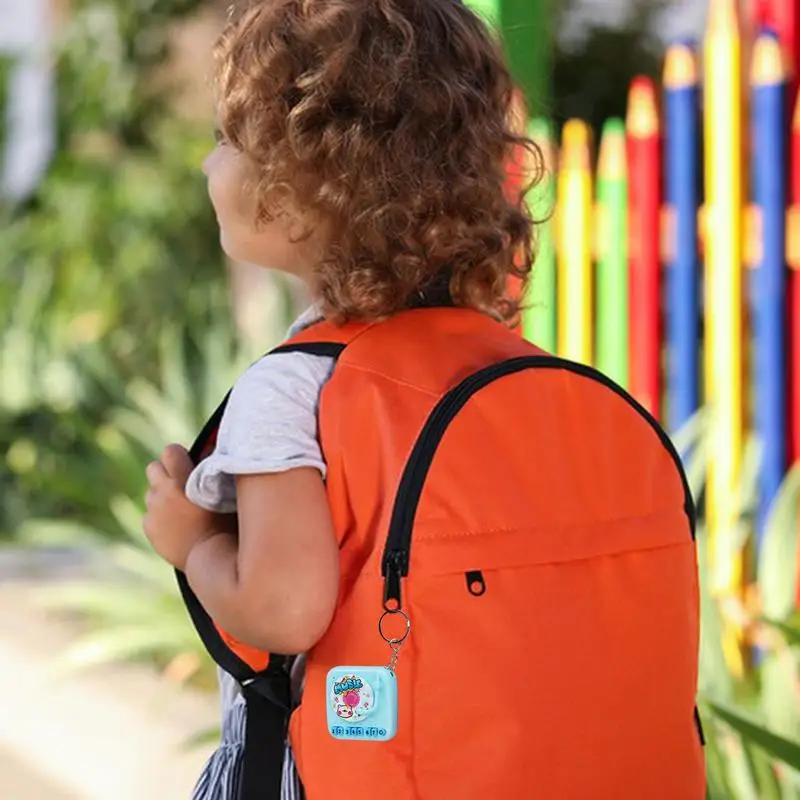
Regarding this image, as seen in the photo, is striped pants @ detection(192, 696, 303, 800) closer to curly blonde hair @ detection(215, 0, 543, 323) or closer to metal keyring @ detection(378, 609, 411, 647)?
metal keyring @ detection(378, 609, 411, 647)

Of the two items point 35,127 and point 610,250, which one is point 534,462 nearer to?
point 610,250

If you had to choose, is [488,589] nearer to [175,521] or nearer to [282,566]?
[282,566]

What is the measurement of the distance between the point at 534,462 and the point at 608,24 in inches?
223

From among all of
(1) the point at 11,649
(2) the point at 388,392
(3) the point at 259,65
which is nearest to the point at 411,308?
(2) the point at 388,392

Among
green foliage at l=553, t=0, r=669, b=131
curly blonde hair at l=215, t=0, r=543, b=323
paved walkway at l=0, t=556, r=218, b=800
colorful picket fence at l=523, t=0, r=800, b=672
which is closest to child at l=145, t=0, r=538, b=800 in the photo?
curly blonde hair at l=215, t=0, r=543, b=323

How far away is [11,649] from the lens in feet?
15.4

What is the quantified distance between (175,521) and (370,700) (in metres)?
0.31

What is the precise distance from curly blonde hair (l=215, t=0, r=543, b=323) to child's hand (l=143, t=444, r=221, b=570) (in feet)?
0.82

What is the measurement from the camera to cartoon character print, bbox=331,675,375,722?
1.59 meters

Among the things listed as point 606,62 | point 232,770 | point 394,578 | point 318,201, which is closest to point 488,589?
point 394,578

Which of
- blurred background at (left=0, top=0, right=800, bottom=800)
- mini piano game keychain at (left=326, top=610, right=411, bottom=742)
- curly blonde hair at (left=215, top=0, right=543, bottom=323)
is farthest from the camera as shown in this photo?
blurred background at (left=0, top=0, right=800, bottom=800)

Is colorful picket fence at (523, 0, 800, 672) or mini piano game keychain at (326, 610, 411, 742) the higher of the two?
colorful picket fence at (523, 0, 800, 672)

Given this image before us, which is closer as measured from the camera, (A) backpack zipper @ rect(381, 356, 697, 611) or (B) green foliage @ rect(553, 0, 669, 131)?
(A) backpack zipper @ rect(381, 356, 697, 611)

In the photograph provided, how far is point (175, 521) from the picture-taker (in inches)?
69.6
